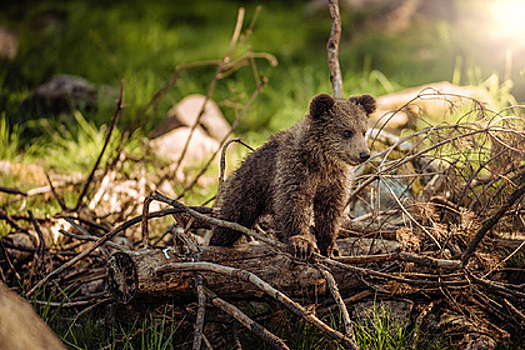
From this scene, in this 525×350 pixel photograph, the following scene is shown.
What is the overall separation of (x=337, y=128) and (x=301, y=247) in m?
0.69

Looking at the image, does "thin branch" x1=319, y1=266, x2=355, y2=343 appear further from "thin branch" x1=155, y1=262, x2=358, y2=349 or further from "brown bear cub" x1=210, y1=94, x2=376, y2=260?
"brown bear cub" x1=210, y1=94, x2=376, y2=260

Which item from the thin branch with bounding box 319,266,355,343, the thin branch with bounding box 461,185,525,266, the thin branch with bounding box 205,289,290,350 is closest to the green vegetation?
the thin branch with bounding box 205,289,290,350

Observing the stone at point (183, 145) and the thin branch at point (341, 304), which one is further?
the stone at point (183, 145)

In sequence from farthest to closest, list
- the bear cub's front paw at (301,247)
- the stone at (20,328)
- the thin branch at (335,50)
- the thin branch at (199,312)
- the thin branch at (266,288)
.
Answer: the thin branch at (335,50) < the bear cub's front paw at (301,247) < the thin branch at (199,312) < the thin branch at (266,288) < the stone at (20,328)

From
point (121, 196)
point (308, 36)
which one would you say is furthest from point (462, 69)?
point (121, 196)

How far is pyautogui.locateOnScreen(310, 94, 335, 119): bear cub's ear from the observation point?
268cm

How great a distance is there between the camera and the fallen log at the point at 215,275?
2592 millimetres

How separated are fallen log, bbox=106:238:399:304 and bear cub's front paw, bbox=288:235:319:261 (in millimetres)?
48

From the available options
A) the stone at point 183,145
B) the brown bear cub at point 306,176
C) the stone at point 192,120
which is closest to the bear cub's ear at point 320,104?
the brown bear cub at point 306,176

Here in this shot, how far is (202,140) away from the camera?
6.60 m

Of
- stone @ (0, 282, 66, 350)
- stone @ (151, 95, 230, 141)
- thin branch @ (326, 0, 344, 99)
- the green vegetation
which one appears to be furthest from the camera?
stone @ (151, 95, 230, 141)

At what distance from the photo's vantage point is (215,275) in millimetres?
2719

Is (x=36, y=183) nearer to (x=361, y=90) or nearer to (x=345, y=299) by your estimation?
(x=345, y=299)

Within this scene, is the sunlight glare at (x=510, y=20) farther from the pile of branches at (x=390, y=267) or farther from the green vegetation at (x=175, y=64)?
the pile of branches at (x=390, y=267)
